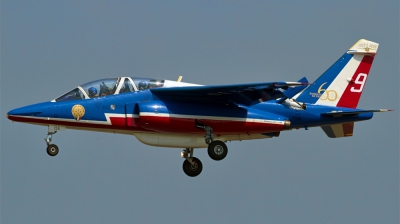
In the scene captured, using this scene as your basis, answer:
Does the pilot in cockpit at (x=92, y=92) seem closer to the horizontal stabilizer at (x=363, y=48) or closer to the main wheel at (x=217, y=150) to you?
the main wheel at (x=217, y=150)

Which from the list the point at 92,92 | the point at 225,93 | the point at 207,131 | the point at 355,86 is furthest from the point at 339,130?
the point at 92,92

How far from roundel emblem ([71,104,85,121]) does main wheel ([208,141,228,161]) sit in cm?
383

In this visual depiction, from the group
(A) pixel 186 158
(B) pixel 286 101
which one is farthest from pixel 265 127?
(A) pixel 186 158

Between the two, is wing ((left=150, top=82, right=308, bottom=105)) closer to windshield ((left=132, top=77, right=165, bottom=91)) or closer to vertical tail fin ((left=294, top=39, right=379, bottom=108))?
windshield ((left=132, top=77, right=165, bottom=91))

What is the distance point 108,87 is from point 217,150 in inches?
146

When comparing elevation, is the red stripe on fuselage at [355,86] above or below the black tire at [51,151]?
above

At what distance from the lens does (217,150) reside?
78.9ft

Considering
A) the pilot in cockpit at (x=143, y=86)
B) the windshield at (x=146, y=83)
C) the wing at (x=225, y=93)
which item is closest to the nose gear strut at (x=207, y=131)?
the wing at (x=225, y=93)

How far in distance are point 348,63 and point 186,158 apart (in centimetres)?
609

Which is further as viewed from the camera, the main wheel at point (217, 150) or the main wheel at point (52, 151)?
the main wheel at point (52, 151)

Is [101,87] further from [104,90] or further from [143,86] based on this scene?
[143,86]

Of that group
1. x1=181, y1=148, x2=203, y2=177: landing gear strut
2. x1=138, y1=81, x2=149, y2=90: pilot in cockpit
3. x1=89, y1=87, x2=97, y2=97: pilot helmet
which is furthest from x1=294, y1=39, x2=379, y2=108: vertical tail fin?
x1=89, y1=87, x2=97, y2=97: pilot helmet

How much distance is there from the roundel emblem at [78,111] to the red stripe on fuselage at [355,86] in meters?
7.99

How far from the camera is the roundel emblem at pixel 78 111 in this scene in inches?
953
